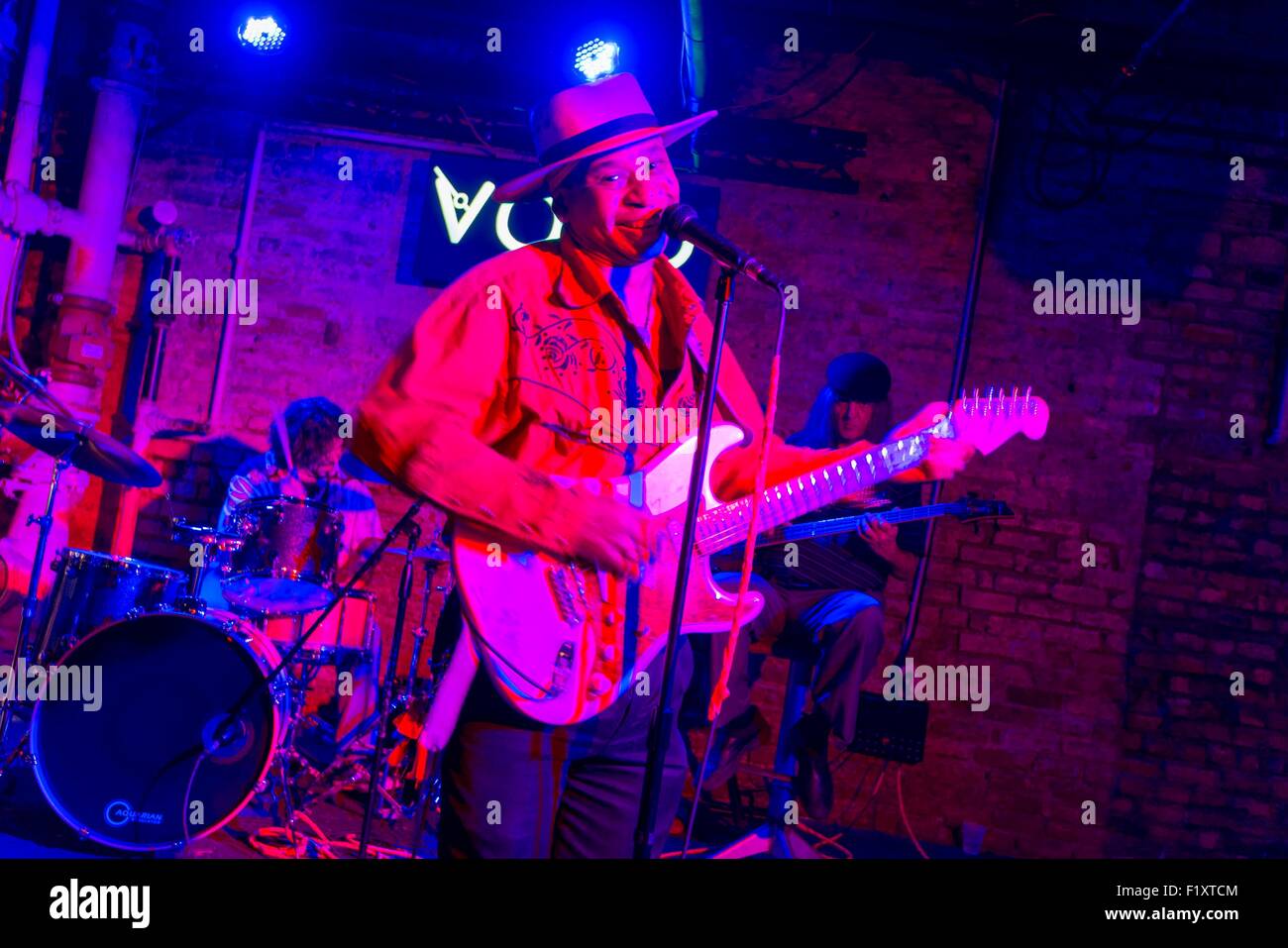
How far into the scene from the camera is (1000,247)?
22.1ft

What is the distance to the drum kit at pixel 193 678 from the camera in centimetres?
416

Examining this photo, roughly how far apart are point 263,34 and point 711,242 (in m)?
5.59

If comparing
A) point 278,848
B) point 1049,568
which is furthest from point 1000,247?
point 278,848

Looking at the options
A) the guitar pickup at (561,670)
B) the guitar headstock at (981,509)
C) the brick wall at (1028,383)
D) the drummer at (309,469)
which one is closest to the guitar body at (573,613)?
the guitar pickup at (561,670)

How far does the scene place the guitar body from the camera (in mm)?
2119

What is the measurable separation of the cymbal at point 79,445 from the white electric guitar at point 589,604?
3132 millimetres

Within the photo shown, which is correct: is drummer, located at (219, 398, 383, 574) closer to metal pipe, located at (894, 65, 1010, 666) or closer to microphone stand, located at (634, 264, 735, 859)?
metal pipe, located at (894, 65, 1010, 666)

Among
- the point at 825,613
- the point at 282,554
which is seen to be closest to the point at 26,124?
the point at 282,554

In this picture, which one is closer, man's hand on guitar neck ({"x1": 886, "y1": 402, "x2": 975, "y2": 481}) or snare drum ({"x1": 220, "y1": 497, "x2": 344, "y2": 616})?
man's hand on guitar neck ({"x1": 886, "y1": 402, "x2": 975, "y2": 481})

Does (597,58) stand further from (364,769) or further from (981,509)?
(364,769)

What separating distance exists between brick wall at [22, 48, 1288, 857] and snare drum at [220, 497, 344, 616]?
5.32 feet

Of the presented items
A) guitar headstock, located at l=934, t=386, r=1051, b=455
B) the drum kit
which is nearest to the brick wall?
the drum kit

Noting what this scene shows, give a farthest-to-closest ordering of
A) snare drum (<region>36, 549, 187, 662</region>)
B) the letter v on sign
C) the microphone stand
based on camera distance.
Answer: the letter v on sign
snare drum (<region>36, 549, 187, 662</region>)
the microphone stand

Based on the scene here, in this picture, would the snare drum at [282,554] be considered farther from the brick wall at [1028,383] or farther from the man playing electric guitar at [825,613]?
the man playing electric guitar at [825,613]
